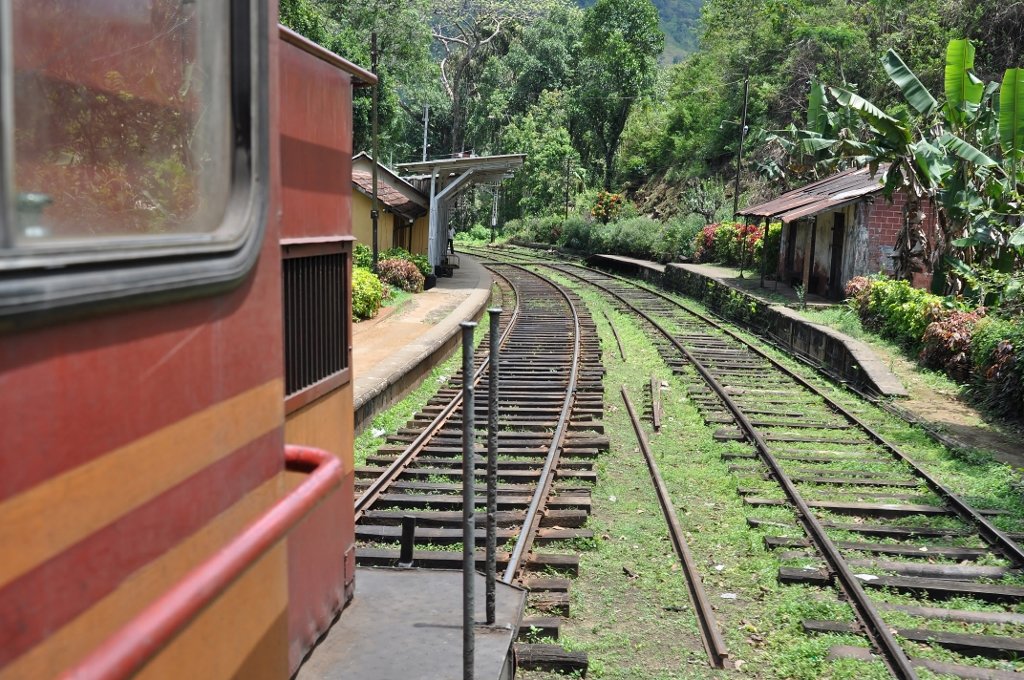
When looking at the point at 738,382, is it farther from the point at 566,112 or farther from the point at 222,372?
the point at 566,112

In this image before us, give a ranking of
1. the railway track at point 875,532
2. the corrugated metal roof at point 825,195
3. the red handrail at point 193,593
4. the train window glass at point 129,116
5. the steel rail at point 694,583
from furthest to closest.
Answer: the corrugated metal roof at point 825,195, the railway track at point 875,532, the steel rail at point 694,583, the train window glass at point 129,116, the red handrail at point 193,593

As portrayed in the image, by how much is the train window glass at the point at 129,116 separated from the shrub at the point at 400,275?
75.3ft

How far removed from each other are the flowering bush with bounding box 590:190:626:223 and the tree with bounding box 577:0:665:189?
32.2 ft

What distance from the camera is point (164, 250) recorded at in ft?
6.38

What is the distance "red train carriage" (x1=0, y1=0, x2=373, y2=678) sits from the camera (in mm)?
1555

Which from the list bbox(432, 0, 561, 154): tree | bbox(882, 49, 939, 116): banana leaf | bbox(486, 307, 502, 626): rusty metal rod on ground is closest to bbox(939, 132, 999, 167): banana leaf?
bbox(882, 49, 939, 116): banana leaf

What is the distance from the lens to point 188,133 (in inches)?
97.2

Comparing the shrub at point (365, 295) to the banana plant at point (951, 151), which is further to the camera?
the shrub at point (365, 295)

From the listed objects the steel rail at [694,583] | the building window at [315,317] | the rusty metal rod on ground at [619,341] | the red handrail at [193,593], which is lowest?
the steel rail at [694,583]

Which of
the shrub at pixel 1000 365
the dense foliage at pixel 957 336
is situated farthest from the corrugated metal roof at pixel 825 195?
the shrub at pixel 1000 365

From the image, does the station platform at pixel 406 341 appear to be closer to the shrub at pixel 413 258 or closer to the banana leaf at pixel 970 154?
the shrub at pixel 413 258

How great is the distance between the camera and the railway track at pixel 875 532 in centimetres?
620

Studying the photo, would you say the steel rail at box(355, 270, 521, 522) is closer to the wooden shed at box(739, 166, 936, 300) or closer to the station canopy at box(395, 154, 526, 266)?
the wooden shed at box(739, 166, 936, 300)

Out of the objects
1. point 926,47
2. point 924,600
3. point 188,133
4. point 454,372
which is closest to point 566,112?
point 926,47
